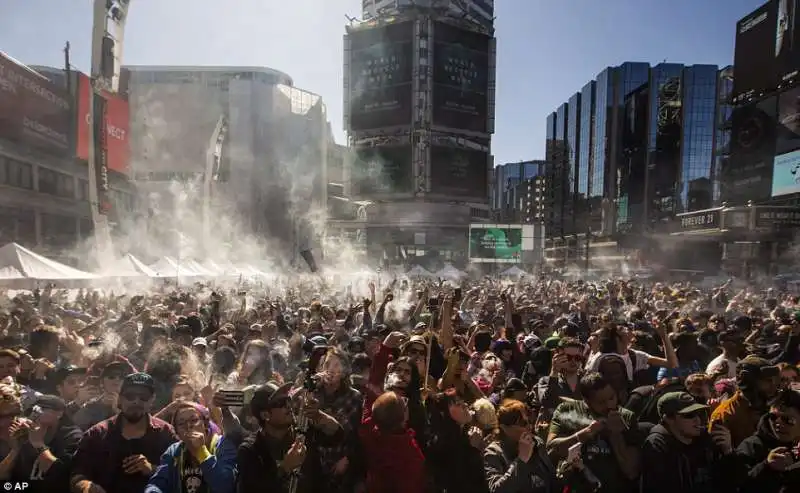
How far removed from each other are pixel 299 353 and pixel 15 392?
529 centimetres

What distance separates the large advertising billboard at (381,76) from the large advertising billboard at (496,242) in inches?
663

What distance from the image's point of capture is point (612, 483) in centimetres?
370

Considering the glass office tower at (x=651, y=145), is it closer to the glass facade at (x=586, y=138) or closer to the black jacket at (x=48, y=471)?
the glass facade at (x=586, y=138)

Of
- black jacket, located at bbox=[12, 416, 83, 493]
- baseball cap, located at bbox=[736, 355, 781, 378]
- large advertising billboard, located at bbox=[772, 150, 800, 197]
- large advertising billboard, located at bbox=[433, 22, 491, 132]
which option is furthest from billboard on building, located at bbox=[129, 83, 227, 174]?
baseball cap, located at bbox=[736, 355, 781, 378]

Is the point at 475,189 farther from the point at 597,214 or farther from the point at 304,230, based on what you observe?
the point at 597,214

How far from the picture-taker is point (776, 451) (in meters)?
3.58

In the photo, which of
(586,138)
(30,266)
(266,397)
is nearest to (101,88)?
(30,266)

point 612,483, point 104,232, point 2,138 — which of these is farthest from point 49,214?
point 612,483

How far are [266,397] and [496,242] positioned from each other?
55837 mm

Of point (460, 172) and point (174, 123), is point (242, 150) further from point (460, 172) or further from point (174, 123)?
point (460, 172)

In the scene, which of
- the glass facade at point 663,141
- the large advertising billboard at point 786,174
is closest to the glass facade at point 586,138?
the glass facade at point 663,141

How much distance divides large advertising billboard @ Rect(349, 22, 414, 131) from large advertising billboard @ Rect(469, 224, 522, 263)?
1684 centimetres

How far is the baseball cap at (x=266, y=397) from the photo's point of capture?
3.69 meters

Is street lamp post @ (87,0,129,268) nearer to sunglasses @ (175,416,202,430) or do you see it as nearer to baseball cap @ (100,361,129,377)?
baseball cap @ (100,361,129,377)
